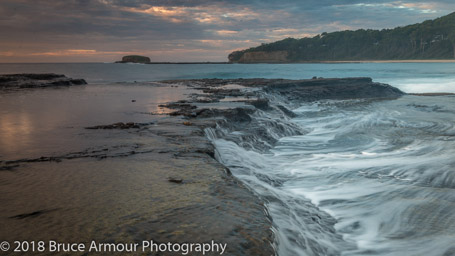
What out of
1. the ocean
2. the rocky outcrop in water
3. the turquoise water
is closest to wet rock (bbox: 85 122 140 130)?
the ocean

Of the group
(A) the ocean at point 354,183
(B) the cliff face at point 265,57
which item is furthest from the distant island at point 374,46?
(A) the ocean at point 354,183

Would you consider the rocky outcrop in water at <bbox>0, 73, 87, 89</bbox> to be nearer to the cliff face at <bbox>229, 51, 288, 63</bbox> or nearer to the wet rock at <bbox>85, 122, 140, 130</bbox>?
the wet rock at <bbox>85, 122, 140, 130</bbox>

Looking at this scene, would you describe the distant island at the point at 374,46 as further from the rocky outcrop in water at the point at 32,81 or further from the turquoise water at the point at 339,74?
the rocky outcrop in water at the point at 32,81

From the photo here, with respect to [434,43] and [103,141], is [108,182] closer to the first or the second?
[103,141]

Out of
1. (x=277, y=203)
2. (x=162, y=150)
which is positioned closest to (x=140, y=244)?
(x=277, y=203)

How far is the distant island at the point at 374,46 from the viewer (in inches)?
3951

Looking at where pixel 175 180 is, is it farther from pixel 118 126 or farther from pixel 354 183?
pixel 354 183

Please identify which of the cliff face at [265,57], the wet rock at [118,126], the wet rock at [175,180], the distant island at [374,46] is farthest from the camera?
the cliff face at [265,57]

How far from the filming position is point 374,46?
11744 cm

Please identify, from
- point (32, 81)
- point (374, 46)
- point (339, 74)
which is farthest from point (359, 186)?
point (374, 46)

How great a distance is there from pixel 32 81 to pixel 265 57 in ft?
429

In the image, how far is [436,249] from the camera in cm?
454

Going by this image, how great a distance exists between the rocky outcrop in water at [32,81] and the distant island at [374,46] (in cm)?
10476

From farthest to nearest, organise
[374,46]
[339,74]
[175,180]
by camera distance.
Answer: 1. [374,46]
2. [339,74]
3. [175,180]
